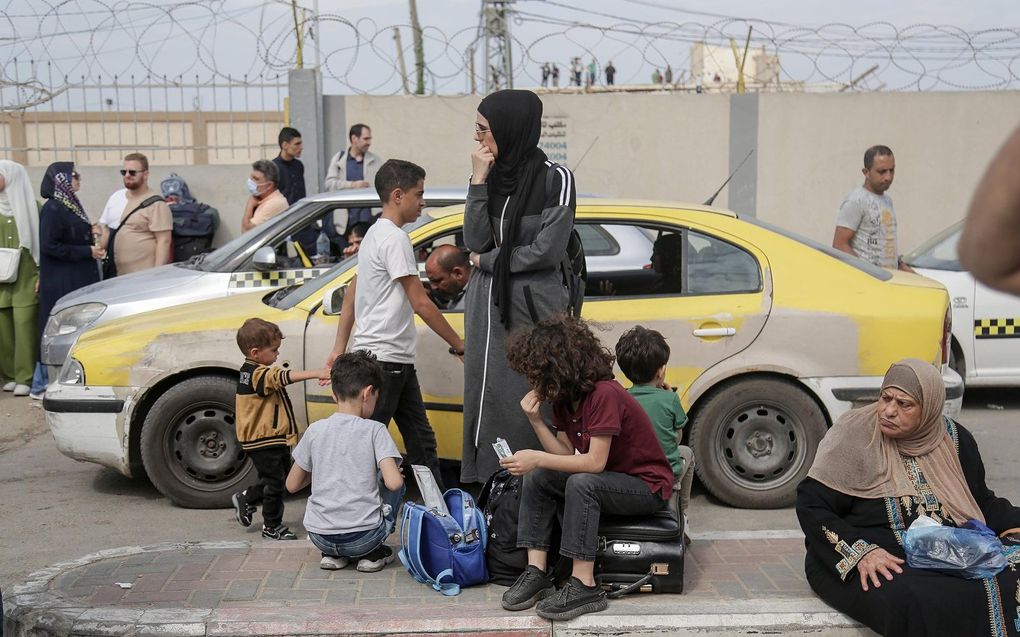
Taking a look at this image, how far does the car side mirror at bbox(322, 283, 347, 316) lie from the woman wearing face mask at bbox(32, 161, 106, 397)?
4.29m

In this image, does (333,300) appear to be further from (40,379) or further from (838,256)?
(40,379)

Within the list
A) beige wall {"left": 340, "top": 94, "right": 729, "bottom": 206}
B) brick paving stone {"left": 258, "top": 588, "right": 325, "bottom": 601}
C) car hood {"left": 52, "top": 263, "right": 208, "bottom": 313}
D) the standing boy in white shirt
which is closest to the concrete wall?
beige wall {"left": 340, "top": 94, "right": 729, "bottom": 206}

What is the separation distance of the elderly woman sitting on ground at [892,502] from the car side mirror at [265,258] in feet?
14.1

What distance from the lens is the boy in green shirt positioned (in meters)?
4.76

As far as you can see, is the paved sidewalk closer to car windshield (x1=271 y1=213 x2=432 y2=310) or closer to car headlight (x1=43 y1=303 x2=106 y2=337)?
car windshield (x1=271 y1=213 x2=432 y2=310)

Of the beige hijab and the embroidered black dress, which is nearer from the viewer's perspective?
the embroidered black dress

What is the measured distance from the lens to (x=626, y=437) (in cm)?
430

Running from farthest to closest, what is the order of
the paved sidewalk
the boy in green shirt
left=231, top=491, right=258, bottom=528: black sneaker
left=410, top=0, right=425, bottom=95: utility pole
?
1. left=410, top=0, right=425, bottom=95: utility pole
2. left=231, top=491, right=258, bottom=528: black sneaker
3. the boy in green shirt
4. the paved sidewalk

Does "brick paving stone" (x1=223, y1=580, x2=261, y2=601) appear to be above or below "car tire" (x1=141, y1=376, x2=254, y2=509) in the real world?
below

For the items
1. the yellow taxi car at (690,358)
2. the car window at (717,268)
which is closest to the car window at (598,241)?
the yellow taxi car at (690,358)

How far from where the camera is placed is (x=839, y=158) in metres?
12.7

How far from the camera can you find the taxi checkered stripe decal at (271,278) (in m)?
7.69

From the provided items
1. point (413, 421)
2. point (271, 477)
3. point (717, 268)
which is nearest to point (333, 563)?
point (271, 477)

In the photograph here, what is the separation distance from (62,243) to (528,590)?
21.5ft
